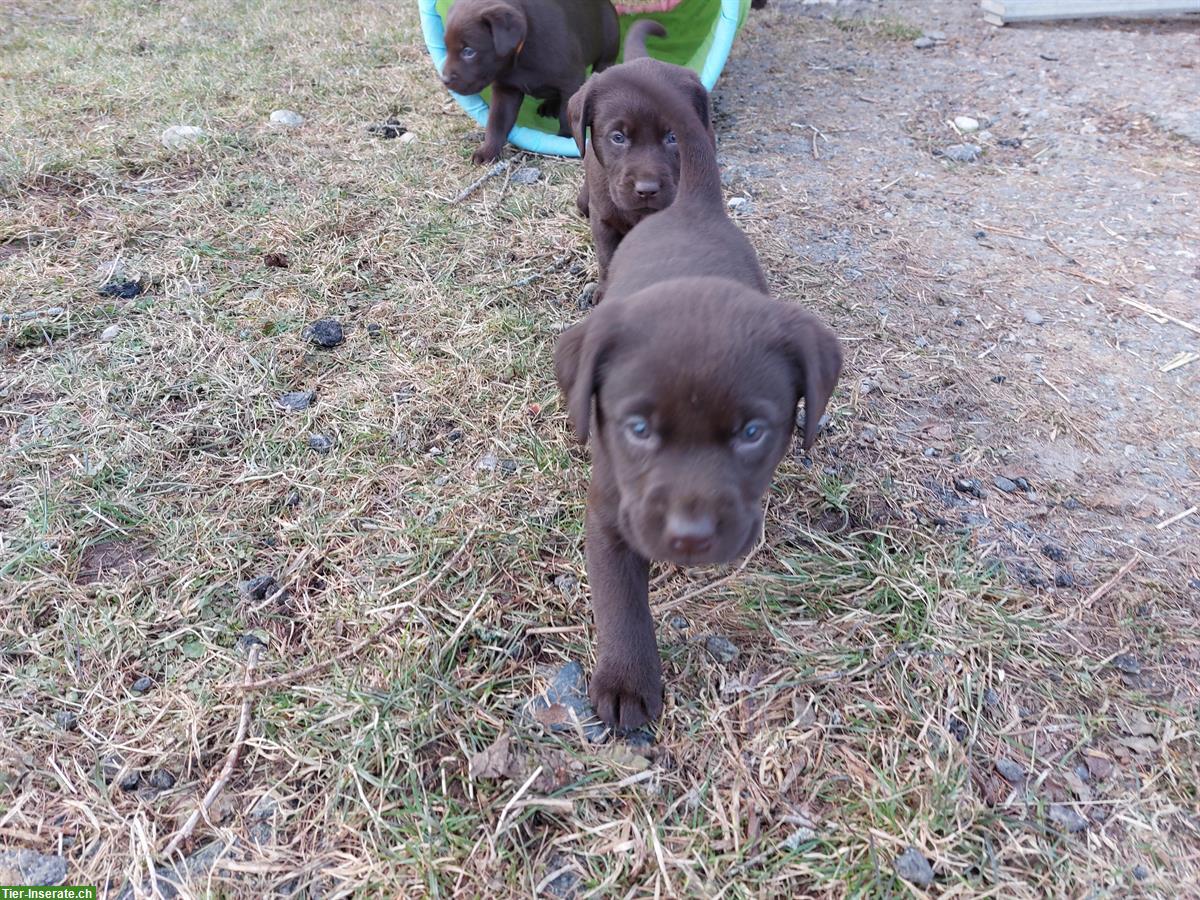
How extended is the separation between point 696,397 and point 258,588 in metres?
1.61

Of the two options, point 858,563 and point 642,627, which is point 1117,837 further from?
point 642,627

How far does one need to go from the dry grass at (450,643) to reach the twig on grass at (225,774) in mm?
29

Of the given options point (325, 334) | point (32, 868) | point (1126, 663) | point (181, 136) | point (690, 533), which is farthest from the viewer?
point (181, 136)

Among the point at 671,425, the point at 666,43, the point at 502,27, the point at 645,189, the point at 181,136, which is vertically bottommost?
the point at 666,43

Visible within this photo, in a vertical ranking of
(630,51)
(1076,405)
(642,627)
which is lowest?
(1076,405)

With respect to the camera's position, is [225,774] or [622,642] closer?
[225,774]

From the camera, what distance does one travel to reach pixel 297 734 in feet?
7.09

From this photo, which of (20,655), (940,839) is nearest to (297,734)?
(20,655)

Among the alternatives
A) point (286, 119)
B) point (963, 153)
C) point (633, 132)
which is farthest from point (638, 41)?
point (286, 119)

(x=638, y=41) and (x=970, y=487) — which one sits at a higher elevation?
(x=638, y=41)

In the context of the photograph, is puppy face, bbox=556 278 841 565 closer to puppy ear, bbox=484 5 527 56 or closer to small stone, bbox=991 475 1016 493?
small stone, bbox=991 475 1016 493

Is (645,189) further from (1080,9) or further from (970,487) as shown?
(1080,9)

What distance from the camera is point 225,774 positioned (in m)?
2.08

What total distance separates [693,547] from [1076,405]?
7.85 feet
